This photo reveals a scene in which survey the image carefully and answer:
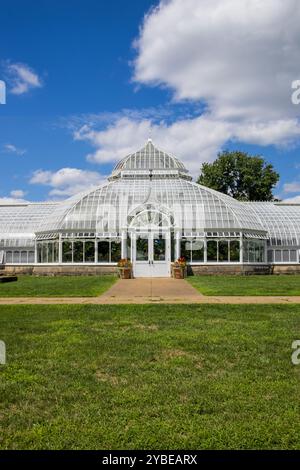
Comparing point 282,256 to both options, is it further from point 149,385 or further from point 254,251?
point 149,385

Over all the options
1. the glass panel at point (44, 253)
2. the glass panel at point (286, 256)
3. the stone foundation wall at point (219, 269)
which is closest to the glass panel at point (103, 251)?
the glass panel at point (44, 253)

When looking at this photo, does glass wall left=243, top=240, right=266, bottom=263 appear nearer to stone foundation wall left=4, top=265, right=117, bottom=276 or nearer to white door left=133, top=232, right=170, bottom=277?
white door left=133, top=232, right=170, bottom=277

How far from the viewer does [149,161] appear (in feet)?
124

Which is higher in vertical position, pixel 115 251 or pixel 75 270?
pixel 115 251

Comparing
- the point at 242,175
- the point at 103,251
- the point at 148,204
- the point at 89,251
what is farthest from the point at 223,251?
the point at 242,175

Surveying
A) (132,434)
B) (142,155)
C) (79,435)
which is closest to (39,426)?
(79,435)

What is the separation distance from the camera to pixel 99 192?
108ft

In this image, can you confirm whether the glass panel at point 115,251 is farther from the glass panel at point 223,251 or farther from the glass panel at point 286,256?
the glass panel at point 286,256

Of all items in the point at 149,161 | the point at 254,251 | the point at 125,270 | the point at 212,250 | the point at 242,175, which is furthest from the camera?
the point at 242,175

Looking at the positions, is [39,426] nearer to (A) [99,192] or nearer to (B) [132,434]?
(B) [132,434]

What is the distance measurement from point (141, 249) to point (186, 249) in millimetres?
2835

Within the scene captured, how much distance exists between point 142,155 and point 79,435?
34699 millimetres

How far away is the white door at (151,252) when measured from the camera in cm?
3031

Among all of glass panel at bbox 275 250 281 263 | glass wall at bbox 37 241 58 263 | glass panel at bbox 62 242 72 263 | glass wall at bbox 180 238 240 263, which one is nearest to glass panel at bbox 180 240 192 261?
glass wall at bbox 180 238 240 263
